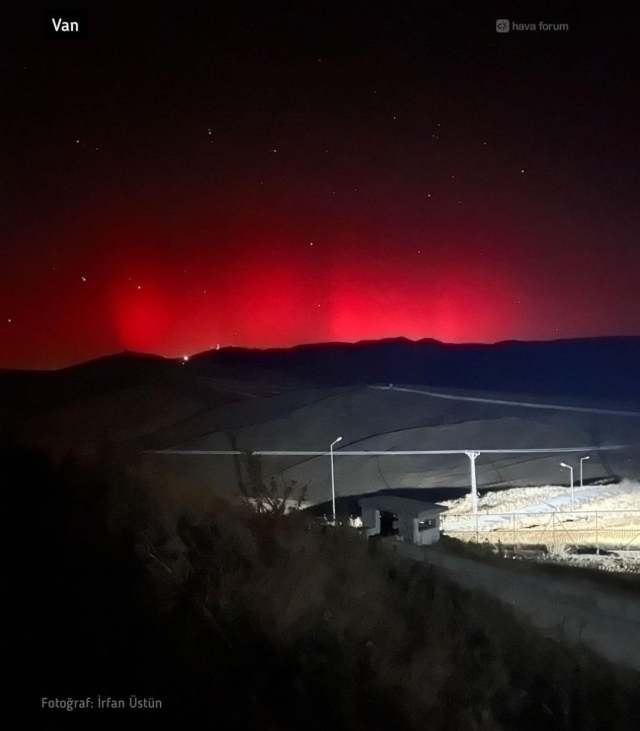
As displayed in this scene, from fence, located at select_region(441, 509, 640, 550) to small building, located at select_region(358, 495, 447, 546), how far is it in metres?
1.22

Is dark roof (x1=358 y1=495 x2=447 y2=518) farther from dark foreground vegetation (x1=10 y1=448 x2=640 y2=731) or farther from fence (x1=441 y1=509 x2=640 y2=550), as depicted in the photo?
dark foreground vegetation (x1=10 y1=448 x2=640 y2=731)

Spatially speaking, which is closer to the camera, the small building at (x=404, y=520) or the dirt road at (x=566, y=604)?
the dirt road at (x=566, y=604)

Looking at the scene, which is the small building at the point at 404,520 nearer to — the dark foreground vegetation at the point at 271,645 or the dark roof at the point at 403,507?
the dark roof at the point at 403,507

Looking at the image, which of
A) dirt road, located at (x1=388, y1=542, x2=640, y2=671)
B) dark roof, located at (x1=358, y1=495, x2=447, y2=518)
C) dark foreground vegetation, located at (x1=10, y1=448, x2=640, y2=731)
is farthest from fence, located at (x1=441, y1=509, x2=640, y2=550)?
dark foreground vegetation, located at (x1=10, y1=448, x2=640, y2=731)

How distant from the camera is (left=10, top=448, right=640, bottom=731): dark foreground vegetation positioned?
8.91 feet

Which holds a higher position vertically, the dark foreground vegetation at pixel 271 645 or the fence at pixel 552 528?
the dark foreground vegetation at pixel 271 645

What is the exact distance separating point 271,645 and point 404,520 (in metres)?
4.90

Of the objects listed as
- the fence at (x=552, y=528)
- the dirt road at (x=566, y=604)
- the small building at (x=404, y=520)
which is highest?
the small building at (x=404, y=520)

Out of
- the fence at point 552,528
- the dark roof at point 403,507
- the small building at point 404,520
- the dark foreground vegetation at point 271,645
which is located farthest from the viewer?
the fence at point 552,528

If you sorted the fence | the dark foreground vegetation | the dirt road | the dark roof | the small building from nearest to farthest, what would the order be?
the dark foreground vegetation
the dirt road
the small building
the dark roof
the fence

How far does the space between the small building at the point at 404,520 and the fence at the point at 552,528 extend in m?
1.22

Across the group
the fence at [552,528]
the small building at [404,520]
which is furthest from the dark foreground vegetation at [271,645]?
the fence at [552,528]

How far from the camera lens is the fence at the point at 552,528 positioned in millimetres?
9031

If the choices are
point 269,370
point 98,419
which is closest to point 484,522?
point 98,419
